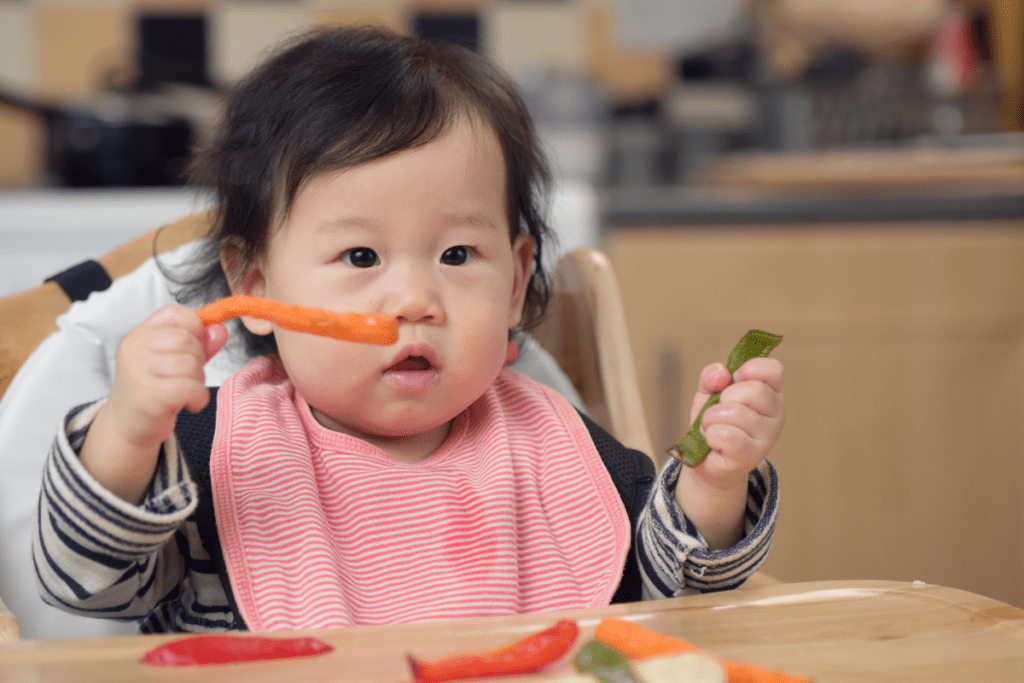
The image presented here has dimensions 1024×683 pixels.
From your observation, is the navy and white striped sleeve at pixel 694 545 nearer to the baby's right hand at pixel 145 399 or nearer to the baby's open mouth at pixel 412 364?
the baby's open mouth at pixel 412 364

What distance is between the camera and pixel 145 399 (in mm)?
604

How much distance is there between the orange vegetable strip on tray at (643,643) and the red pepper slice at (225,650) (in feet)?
0.51

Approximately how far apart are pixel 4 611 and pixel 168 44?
5.49 ft

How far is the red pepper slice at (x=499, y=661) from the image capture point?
1.60ft

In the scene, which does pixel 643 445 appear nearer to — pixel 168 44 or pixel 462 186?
pixel 462 186

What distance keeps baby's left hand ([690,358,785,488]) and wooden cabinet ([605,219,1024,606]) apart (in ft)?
3.15

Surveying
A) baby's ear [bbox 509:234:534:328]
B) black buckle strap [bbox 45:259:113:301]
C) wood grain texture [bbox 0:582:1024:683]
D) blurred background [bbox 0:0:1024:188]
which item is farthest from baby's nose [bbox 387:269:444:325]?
blurred background [bbox 0:0:1024:188]

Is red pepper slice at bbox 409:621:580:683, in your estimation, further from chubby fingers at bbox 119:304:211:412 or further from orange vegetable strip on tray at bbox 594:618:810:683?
chubby fingers at bbox 119:304:211:412

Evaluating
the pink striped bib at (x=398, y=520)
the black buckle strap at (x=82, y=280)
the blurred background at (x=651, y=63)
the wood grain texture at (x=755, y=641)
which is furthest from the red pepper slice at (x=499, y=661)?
the blurred background at (x=651, y=63)

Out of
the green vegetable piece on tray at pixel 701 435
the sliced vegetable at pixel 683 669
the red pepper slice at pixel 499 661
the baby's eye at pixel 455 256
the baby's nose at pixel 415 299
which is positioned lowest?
the red pepper slice at pixel 499 661

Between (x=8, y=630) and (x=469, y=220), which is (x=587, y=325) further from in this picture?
(x=8, y=630)

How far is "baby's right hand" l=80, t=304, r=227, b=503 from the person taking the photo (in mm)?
604

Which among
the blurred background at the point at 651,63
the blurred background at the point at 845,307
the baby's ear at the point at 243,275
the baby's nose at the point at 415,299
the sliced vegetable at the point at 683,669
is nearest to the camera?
the sliced vegetable at the point at 683,669

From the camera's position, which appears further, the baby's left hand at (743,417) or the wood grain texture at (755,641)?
the baby's left hand at (743,417)
